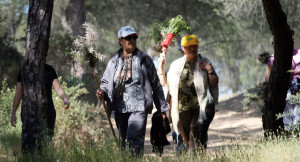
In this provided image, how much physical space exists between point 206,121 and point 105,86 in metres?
1.49

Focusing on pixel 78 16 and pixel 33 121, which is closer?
pixel 33 121

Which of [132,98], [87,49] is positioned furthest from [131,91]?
[87,49]

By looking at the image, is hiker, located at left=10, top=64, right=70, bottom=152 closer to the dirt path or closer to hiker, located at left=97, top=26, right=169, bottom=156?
hiker, located at left=97, top=26, right=169, bottom=156

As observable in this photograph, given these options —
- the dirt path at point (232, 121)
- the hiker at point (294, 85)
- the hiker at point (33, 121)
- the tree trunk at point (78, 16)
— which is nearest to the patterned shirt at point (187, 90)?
the hiker at point (294, 85)

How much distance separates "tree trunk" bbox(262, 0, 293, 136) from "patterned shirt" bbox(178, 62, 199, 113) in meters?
1.15

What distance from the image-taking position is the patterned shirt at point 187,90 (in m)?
6.81

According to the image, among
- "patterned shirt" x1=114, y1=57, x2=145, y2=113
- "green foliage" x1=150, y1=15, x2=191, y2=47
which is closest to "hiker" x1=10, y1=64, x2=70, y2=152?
"patterned shirt" x1=114, y1=57, x2=145, y2=113

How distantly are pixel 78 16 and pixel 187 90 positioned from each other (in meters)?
13.0

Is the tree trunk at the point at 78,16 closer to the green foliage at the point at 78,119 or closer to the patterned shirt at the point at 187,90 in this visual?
the green foliage at the point at 78,119

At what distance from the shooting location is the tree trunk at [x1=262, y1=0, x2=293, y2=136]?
6387 millimetres

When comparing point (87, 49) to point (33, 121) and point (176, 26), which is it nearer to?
point (33, 121)

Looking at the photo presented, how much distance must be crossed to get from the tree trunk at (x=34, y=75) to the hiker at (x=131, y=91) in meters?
0.86

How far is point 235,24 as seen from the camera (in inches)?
1077

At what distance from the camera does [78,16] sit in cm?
1911
